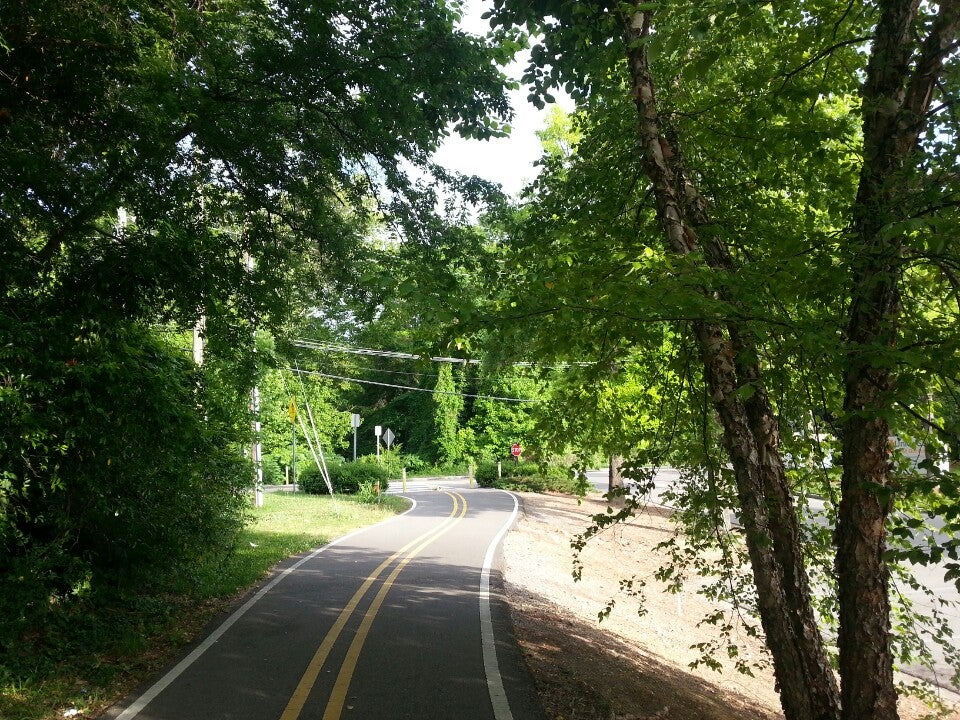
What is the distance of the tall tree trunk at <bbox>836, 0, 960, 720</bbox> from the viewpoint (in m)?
4.84

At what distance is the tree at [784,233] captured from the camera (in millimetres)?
4449

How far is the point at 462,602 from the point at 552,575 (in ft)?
14.2

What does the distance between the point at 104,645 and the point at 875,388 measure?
26.1 feet

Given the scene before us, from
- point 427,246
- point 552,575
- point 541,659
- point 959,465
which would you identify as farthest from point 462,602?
point 959,465

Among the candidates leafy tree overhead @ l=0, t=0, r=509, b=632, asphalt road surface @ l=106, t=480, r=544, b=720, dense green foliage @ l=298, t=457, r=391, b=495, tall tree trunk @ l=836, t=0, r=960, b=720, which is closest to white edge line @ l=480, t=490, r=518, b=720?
asphalt road surface @ l=106, t=480, r=544, b=720

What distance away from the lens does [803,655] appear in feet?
18.3

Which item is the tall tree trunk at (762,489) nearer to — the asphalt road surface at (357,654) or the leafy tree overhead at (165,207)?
the asphalt road surface at (357,654)

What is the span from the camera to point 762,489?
5805 mm

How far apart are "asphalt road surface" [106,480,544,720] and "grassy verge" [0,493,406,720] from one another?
0.36m

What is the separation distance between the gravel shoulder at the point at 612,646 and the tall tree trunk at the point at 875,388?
4.67ft

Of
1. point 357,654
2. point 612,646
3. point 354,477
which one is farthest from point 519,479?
point 357,654

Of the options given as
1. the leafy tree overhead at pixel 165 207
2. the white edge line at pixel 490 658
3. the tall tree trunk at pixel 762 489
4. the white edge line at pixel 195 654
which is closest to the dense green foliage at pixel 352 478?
the white edge line at pixel 195 654

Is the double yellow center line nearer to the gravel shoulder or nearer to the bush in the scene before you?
the gravel shoulder

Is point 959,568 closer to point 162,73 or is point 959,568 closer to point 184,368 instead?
point 162,73
